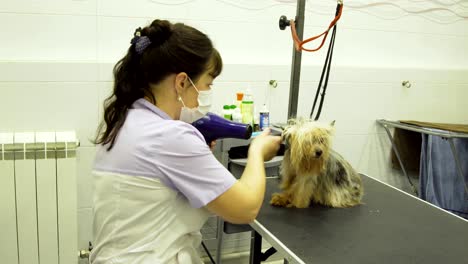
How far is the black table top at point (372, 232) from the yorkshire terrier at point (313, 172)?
38mm

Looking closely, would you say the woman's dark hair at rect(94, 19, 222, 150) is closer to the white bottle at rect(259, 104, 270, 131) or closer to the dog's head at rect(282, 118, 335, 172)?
the dog's head at rect(282, 118, 335, 172)

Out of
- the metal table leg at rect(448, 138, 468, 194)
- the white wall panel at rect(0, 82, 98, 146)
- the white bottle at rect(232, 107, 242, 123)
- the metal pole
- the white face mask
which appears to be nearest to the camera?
the white face mask

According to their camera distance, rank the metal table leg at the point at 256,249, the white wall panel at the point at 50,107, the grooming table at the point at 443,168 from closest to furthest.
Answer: the metal table leg at the point at 256,249 < the white wall panel at the point at 50,107 < the grooming table at the point at 443,168

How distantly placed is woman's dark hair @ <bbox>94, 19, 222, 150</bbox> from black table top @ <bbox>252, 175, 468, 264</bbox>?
54cm

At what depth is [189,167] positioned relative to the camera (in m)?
1.13

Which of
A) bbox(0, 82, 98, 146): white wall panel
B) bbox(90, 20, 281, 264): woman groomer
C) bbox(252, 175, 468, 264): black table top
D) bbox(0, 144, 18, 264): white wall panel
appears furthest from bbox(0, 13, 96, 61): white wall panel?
bbox(252, 175, 468, 264): black table top

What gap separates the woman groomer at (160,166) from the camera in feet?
3.71

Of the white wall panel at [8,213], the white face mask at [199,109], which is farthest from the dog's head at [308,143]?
the white wall panel at [8,213]

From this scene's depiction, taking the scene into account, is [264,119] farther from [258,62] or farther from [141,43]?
[141,43]

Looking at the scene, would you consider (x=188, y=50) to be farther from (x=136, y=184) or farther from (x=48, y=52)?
(x=48, y=52)

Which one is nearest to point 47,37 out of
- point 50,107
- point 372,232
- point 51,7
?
point 51,7

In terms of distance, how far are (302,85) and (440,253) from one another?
1562 millimetres

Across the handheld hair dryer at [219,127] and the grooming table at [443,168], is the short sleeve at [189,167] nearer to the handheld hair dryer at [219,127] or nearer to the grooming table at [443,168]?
the handheld hair dryer at [219,127]

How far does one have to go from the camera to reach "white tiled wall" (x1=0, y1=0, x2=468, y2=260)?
2113mm
